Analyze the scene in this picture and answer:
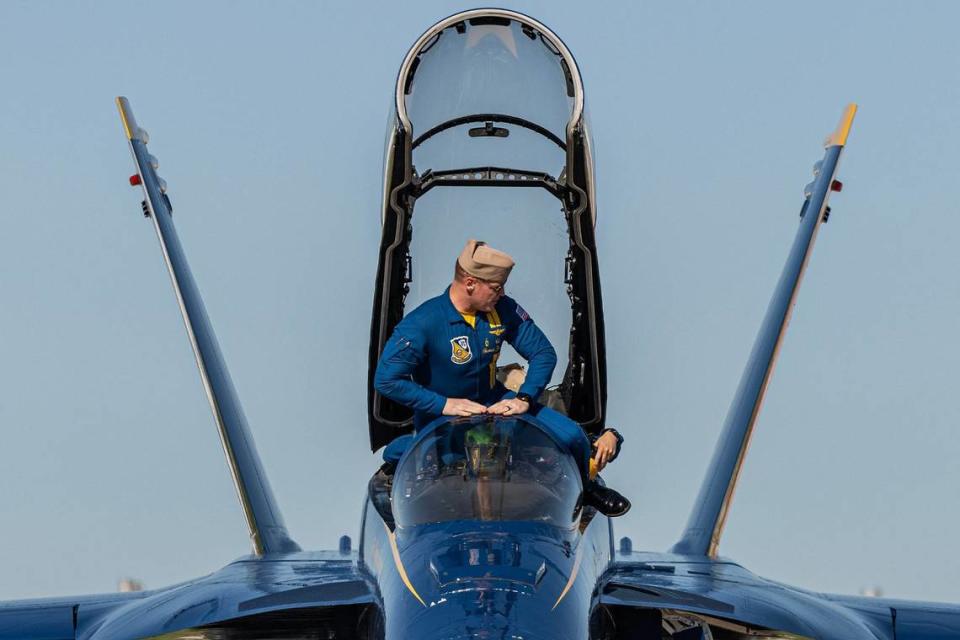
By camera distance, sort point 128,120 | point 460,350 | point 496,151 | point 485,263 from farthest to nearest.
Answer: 1. point 128,120
2. point 496,151
3. point 460,350
4. point 485,263

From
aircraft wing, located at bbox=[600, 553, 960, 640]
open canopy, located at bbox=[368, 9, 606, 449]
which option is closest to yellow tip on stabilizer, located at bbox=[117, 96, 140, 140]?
open canopy, located at bbox=[368, 9, 606, 449]

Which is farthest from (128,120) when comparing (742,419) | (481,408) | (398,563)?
(398,563)

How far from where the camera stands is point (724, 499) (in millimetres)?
18672

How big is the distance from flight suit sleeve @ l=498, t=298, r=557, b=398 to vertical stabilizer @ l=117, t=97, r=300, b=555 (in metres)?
4.02

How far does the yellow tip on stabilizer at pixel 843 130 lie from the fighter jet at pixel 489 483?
1.27ft

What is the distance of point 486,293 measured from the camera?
14.9 metres

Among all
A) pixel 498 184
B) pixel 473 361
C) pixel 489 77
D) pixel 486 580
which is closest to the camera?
pixel 486 580

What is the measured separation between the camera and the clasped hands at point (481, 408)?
46.7 feet

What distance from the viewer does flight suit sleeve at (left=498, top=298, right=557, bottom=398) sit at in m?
15.6

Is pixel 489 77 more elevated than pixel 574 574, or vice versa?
pixel 489 77

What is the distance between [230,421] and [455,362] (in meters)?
4.24

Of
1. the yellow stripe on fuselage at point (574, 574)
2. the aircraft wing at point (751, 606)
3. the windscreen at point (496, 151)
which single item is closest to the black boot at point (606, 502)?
the aircraft wing at point (751, 606)

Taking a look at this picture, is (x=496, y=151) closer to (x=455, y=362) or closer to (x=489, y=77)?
(x=489, y=77)

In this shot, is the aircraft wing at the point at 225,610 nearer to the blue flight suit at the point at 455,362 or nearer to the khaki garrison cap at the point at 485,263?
the blue flight suit at the point at 455,362
